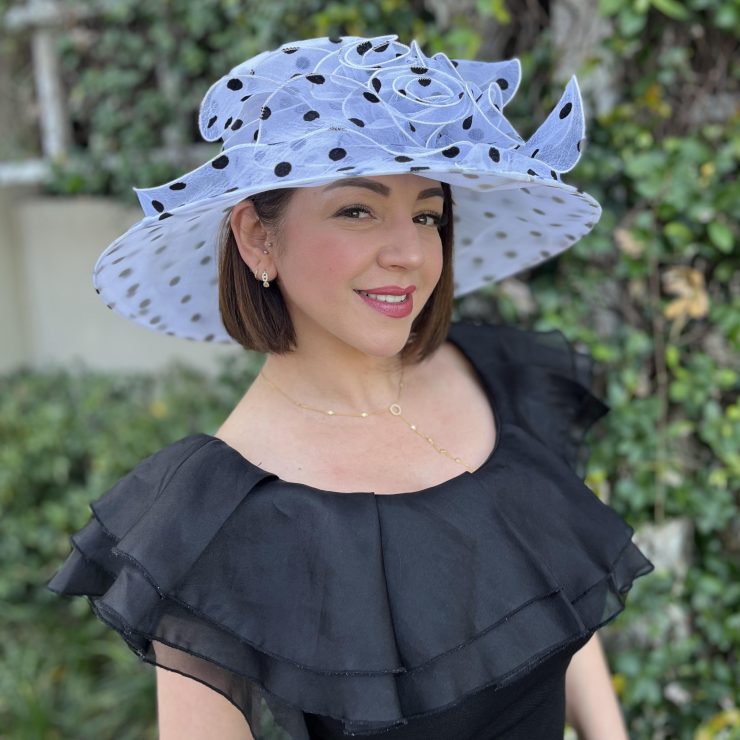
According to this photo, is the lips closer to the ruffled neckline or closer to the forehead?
the forehead

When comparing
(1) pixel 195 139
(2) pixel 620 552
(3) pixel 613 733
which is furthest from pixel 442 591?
(1) pixel 195 139

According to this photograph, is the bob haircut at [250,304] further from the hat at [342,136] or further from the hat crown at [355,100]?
the hat crown at [355,100]

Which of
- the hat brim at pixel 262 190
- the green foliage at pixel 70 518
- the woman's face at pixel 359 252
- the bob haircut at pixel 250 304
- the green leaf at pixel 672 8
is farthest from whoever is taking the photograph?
the green foliage at pixel 70 518

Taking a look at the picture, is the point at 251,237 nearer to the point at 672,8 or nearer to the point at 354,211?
the point at 354,211

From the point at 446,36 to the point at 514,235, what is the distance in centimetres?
85

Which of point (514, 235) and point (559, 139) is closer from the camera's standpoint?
point (559, 139)

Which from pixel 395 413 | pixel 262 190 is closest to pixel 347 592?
pixel 395 413

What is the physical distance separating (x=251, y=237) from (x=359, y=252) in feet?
0.66

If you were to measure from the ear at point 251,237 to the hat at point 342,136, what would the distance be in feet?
0.15

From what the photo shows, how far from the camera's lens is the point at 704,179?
6.84 ft

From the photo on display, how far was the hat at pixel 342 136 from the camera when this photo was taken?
1.13 metres

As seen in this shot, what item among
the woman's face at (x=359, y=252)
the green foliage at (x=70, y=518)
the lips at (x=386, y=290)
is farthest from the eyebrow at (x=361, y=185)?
the green foliage at (x=70, y=518)

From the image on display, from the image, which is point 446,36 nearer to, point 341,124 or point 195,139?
point 341,124

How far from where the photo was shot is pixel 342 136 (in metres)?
1.13
